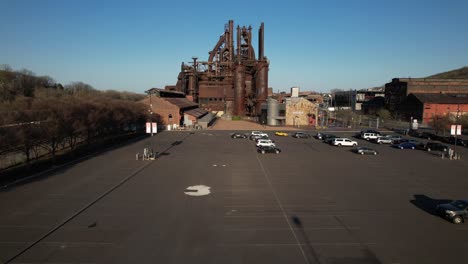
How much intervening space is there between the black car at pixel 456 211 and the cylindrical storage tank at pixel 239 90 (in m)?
68.5

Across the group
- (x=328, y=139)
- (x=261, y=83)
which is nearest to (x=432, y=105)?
(x=261, y=83)

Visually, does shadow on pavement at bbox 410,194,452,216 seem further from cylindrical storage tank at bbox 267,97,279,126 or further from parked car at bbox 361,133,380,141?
cylindrical storage tank at bbox 267,97,279,126

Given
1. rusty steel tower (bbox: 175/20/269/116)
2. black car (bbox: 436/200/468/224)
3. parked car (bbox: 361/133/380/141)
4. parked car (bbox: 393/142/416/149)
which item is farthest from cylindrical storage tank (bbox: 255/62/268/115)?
black car (bbox: 436/200/468/224)

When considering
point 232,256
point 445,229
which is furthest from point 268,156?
point 232,256

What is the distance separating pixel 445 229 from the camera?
42.9ft

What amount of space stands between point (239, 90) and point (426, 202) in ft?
218

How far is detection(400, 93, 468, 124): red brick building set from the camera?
72.9 metres

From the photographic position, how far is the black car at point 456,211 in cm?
1367

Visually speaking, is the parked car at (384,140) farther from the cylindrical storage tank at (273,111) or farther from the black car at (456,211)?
the black car at (456,211)

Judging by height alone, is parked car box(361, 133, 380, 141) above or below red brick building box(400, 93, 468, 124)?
below

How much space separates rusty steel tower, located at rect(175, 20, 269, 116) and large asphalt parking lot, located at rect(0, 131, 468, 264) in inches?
2240

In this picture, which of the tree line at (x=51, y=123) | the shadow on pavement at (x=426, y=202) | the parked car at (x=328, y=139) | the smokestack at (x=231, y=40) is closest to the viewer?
the shadow on pavement at (x=426, y=202)

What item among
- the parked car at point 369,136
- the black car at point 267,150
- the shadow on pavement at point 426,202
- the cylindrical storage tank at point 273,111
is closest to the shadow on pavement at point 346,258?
the shadow on pavement at point 426,202

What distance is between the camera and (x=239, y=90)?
81.0 metres
